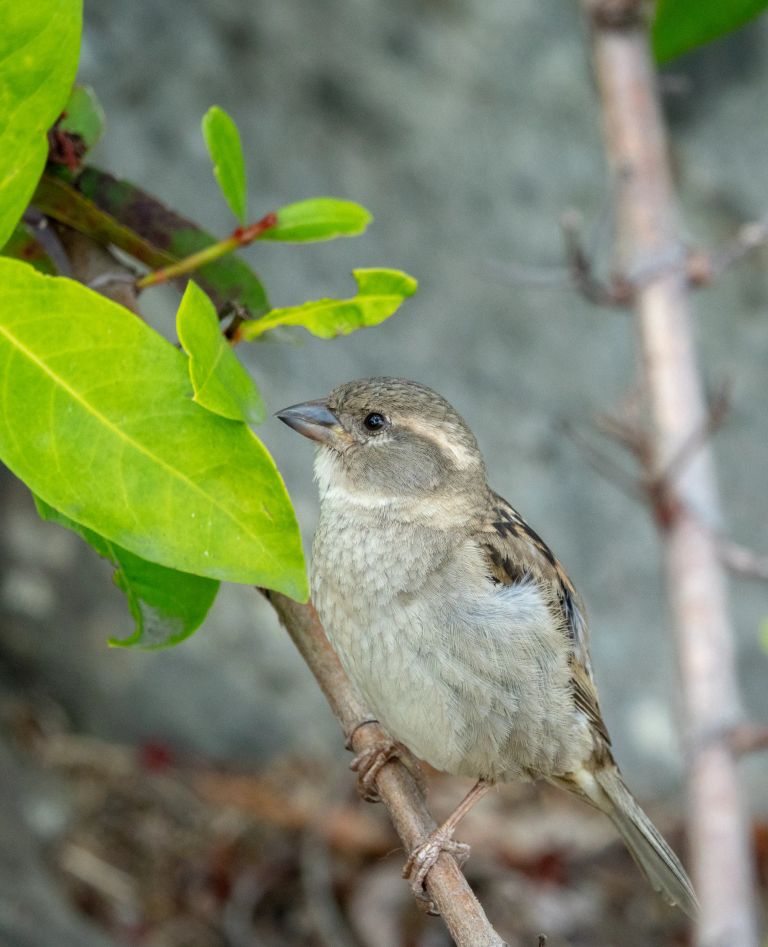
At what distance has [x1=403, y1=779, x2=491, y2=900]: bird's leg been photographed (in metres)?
2.38

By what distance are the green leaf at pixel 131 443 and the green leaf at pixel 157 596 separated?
0.26 meters

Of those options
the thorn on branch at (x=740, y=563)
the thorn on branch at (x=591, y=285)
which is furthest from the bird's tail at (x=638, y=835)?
the thorn on branch at (x=591, y=285)

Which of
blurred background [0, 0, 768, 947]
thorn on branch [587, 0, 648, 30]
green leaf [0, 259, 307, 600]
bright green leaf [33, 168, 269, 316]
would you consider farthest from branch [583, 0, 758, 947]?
bright green leaf [33, 168, 269, 316]

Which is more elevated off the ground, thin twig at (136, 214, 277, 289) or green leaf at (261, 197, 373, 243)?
green leaf at (261, 197, 373, 243)

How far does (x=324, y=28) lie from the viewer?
17.4 feet

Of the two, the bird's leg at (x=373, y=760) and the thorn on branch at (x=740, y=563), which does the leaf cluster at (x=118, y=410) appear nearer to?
the bird's leg at (x=373, y=760)

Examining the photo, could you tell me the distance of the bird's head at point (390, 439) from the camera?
3.35m

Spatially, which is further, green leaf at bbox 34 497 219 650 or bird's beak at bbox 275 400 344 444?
bird's beak at bbox 275 400 344 444

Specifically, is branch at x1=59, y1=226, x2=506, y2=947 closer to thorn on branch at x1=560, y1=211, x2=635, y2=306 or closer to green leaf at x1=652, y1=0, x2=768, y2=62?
thorn on branch at x1=560, y1=211, x2=635, y2=306

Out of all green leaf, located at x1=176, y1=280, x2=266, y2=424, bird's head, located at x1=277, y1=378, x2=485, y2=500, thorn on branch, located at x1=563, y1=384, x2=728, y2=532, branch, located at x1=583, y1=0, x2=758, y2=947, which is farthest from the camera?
thorn on branch, located at x1=563, y1=384, x2=728, y2=532

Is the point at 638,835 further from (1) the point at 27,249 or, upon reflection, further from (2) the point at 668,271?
(1) the point at 27,249

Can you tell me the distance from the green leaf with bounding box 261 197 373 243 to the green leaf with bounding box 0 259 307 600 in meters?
0.53

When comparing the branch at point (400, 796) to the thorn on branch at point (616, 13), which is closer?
the branch at point (400, 796)

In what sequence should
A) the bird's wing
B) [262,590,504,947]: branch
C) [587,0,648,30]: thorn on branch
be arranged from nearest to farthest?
[262,590,504,947]: branch < the bird's wing < [587,0,648,30]: thorn on branch
